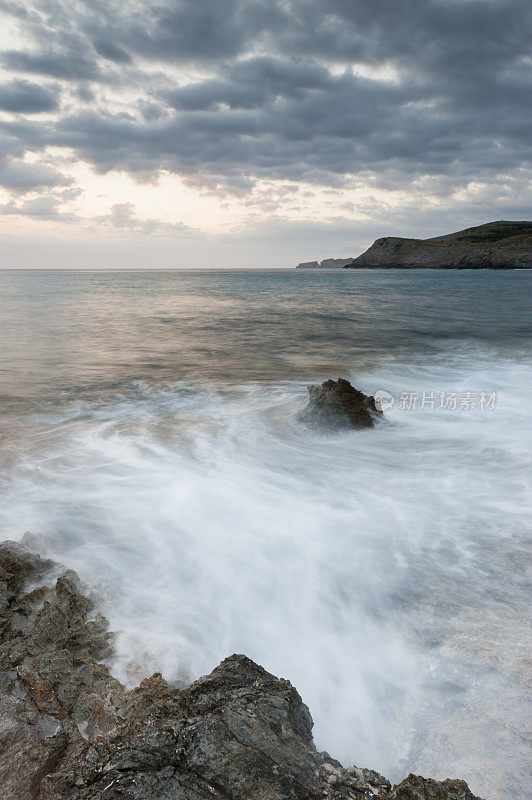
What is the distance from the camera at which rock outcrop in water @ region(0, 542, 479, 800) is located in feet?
5.00

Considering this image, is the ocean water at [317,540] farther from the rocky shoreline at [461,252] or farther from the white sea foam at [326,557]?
the rocky shoreline at [461,252]

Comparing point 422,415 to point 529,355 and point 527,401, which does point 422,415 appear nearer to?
point 527,401

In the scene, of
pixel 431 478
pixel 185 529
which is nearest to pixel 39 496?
pixel 185 529

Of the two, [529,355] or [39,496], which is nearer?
[39,496]

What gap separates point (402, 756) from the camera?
86.7 inches

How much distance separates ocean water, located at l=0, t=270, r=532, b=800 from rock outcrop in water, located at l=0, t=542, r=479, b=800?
58 centimetres

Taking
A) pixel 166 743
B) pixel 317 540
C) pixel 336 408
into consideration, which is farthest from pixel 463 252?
pixel 166 743

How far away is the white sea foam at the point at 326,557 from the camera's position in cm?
246

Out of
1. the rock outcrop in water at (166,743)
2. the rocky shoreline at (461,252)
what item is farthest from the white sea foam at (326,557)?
the rocky shoreline at (461,252)

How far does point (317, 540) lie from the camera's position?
4195 mm

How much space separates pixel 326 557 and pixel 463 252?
476ft

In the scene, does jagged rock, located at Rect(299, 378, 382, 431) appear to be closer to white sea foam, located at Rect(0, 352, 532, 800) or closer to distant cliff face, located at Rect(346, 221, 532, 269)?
white sea foam, located at Rect(0, 352, 532, 800)

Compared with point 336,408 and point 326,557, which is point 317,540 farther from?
point 336,408

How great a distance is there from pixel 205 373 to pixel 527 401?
747cm
